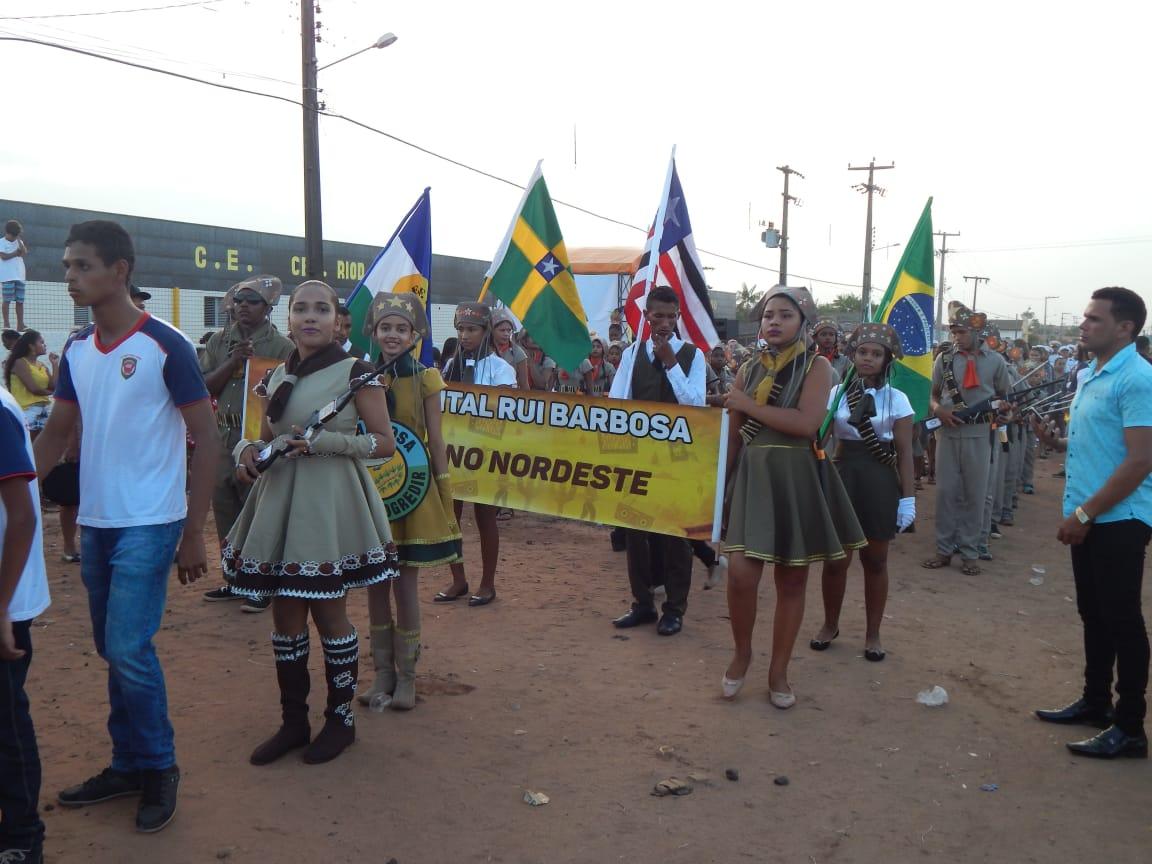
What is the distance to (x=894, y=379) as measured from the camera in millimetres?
6215

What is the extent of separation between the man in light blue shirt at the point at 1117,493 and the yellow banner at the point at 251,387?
15.8ft

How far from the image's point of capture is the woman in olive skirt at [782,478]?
15.3 feet

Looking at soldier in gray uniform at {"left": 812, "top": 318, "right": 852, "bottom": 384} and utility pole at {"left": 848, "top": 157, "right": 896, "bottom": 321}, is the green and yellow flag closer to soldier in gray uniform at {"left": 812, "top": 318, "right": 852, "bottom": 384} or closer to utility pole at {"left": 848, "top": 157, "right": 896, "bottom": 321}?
soldier in gray uniform at {"left": 812, "top": 318, "right": 852, "bottom": 384}

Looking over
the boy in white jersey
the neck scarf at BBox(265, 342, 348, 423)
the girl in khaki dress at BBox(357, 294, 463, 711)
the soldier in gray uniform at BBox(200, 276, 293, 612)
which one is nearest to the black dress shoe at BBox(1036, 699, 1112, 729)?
the girl in khaki dress at BBox(357, 294, 463, 711)

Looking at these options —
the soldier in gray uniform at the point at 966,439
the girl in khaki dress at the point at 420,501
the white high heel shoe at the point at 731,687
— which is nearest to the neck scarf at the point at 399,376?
the girl in khaki dress at the point at 420,501

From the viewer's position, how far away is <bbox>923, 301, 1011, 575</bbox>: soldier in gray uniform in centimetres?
832

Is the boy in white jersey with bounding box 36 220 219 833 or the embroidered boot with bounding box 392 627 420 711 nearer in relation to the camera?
the boy in white jersey with bounding box 36 220 219 833

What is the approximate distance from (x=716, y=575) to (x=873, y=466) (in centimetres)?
219

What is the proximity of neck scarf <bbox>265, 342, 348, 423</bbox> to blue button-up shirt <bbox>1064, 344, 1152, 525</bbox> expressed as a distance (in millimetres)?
3409

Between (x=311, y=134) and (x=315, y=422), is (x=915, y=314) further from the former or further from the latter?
(x=311, y=134)

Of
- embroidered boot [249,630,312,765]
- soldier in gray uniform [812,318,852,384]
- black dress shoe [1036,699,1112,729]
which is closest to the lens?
embroidered boot [249,630,312,765]

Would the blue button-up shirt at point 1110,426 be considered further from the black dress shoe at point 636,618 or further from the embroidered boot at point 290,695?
A: the embroidered boot at point 290,695

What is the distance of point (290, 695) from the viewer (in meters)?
4.08

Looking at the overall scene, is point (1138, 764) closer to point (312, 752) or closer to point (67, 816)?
point (312, 752)
